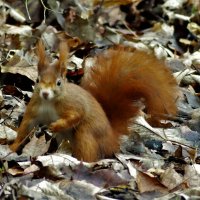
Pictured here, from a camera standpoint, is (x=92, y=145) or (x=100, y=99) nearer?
(x=92, y=145)

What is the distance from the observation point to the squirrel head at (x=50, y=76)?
434 centimetres

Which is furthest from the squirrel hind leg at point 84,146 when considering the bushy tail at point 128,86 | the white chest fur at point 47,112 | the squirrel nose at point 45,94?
the squirrel nose at point 45,94

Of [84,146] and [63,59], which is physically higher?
[63,59]

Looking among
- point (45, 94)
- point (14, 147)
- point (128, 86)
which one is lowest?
point (14, 147)

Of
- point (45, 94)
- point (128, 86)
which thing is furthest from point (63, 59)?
point (128, 86)

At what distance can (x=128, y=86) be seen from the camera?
480cm

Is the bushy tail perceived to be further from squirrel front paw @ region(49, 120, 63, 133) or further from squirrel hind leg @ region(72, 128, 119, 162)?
squirrel front paw @ region(49, 120, 63, 133)

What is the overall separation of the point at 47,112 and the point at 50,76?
0.25 meters

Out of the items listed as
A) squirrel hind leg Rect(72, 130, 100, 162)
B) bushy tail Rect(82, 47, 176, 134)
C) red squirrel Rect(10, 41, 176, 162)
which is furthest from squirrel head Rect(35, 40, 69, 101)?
bushy tail Rect(82, 47, 176, 134)

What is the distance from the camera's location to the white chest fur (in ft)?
14.8

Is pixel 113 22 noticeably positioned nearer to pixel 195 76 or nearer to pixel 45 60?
pixel 195 76

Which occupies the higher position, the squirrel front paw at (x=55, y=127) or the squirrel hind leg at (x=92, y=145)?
the squirrel front paw at (x=55, y=127)

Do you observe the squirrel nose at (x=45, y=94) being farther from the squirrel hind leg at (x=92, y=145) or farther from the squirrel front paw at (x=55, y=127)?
the squirrel hind leg at (x=92, y=145)

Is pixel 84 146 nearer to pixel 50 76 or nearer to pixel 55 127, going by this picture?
pixel 55 127
